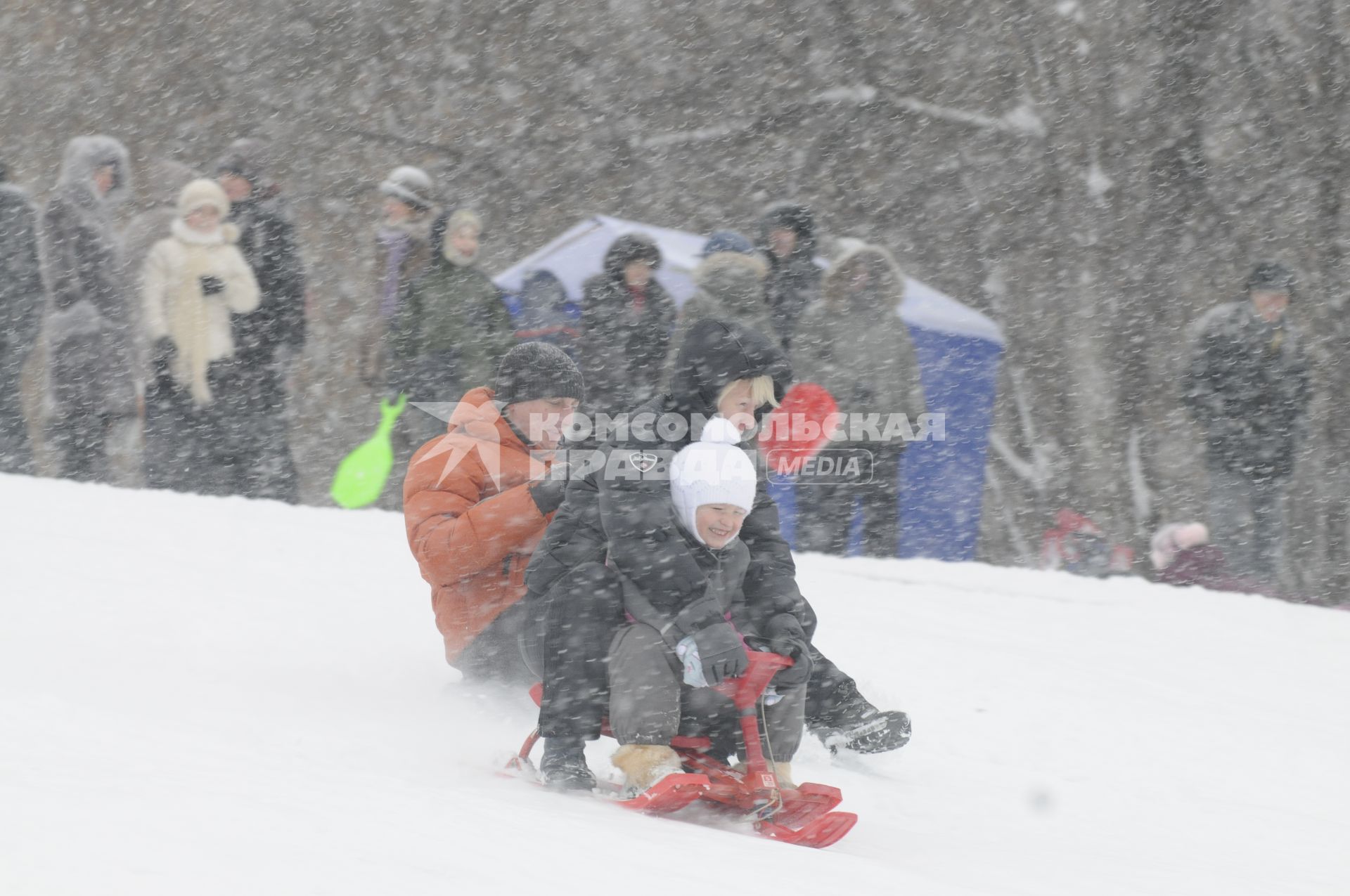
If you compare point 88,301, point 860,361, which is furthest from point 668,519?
point 88,301

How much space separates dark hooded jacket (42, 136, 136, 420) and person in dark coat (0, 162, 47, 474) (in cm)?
16

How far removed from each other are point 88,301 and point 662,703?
179 inches

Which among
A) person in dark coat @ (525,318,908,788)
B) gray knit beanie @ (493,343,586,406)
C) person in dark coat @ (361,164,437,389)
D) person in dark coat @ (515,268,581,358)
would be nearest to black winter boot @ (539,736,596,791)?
person in dark coat @ (525,318,908,788)

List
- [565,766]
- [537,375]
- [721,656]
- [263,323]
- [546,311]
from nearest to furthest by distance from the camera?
1. [721,656]
2. [565,766]
3. [537,375]
4. [263,323]
5. [546,311]

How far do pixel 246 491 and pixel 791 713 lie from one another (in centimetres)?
415

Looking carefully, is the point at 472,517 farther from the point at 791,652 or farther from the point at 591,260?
the point at 591,260

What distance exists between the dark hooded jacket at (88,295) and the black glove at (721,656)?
4.51 meters

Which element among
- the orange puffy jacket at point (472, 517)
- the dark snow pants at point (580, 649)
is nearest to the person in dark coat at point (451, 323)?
the orange puffy jacket at point (472, 517)

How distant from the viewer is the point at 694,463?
313cm

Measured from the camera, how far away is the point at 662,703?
3059 millimetres

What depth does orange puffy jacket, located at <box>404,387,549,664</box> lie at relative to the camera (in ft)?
11.9

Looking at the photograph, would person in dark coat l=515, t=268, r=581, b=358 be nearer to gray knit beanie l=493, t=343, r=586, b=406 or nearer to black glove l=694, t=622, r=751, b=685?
gray knit beanie l=493, t=343, r=586, b=406

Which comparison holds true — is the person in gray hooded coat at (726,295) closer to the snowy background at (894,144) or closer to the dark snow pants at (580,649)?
the dark snow pants at (580,649)

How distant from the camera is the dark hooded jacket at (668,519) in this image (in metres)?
3.10
